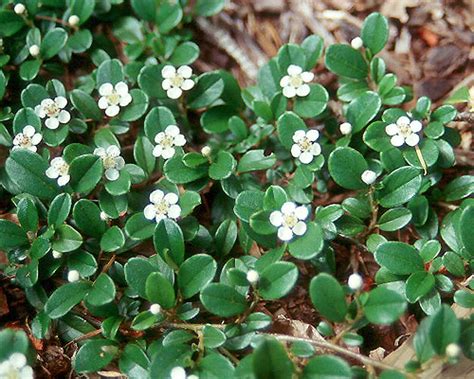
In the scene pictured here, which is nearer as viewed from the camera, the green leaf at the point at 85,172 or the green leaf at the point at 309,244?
the green leaf at the point at 309,244

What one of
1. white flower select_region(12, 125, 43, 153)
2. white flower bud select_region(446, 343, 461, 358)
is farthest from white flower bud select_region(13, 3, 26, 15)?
white flower bud select_region(446, 343, 461, 358)

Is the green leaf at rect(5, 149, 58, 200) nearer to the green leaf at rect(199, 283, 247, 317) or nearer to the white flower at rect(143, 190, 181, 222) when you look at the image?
the white flower at rect(143, 190, 181, 222)

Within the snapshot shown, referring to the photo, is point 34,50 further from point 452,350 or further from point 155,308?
point 452,350

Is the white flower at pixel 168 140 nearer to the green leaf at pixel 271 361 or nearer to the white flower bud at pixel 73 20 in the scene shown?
the white flower bud at pixel 73 20

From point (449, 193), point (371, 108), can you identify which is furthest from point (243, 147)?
point (449, 193)

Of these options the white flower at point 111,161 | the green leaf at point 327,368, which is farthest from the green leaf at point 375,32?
the green leaf at point 327,368

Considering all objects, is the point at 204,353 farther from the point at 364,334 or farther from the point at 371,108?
the point at 371,108
